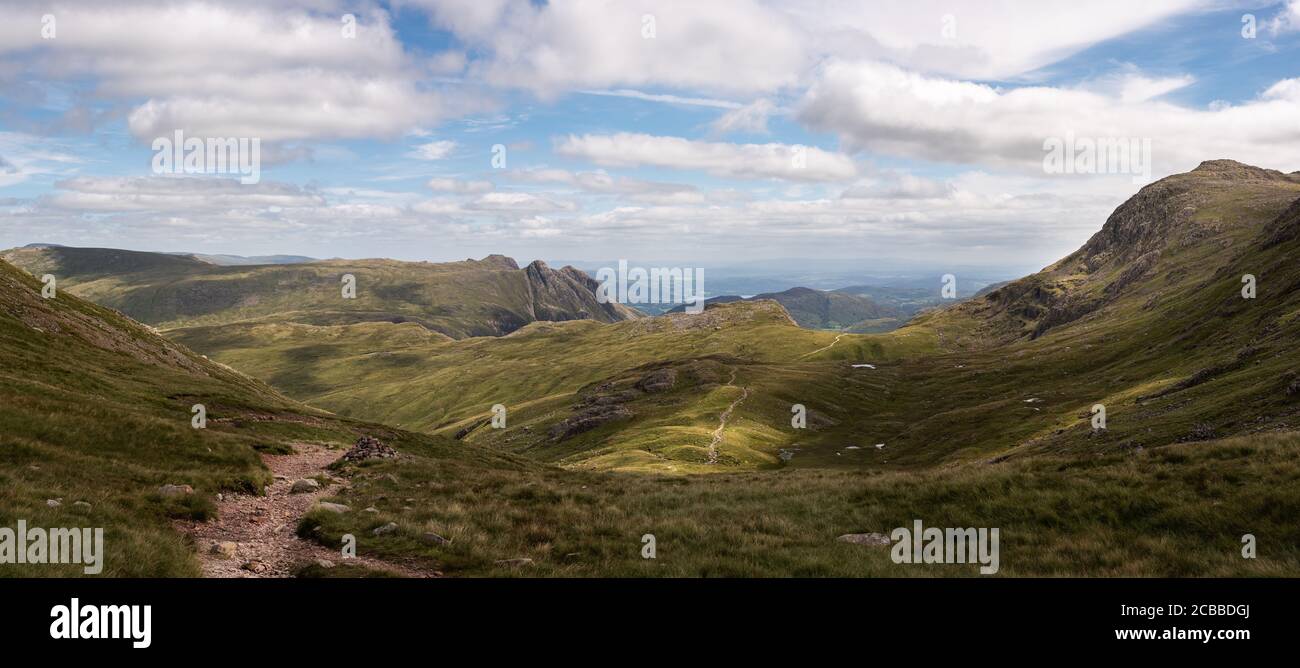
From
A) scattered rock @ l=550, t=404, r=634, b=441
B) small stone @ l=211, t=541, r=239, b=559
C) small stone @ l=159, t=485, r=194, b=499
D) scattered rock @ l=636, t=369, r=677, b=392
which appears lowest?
scattered rock @ l=550, t=404, r=634, b=441

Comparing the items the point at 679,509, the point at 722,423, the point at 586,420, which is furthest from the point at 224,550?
the point at 586,420

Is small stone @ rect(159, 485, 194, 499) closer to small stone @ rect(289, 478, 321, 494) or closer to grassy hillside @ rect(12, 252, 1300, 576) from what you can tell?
grassy hillside @ rect(12, 252, 1300, 576)

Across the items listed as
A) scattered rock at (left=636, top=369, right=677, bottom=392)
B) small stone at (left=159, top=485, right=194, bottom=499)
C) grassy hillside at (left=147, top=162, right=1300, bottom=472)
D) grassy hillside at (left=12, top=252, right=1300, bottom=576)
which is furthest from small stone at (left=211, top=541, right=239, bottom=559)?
scattered rock at (left=636, top=369, right=677, bottom=392)

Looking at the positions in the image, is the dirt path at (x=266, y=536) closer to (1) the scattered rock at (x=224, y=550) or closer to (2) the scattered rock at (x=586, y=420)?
(1) the scattered rock at (x=224, y=550)

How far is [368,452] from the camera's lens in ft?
116

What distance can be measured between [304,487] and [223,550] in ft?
37.4

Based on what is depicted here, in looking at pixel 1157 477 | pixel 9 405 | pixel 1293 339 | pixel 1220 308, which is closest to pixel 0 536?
pixel 9 405

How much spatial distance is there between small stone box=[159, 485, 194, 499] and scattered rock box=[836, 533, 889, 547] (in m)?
20.5

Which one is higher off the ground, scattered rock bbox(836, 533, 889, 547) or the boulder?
the boulder

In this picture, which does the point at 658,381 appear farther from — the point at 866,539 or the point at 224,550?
the point at 224,550

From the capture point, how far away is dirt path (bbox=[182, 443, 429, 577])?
48.3 feet
